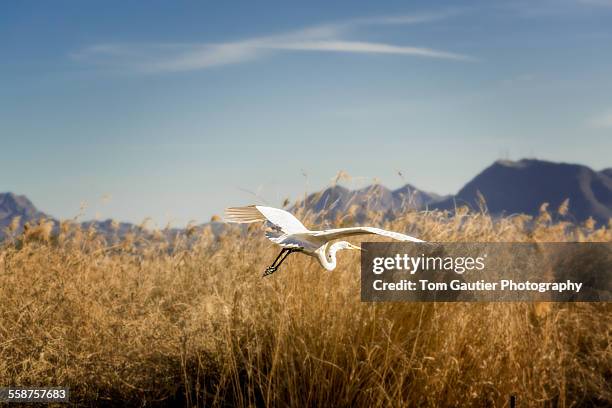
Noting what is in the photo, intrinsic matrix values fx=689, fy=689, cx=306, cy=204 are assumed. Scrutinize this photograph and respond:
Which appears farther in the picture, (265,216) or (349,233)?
(265,216)

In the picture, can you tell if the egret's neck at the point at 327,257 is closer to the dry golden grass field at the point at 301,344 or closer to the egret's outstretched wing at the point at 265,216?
the egret's outstretched wing at the point at 265,216

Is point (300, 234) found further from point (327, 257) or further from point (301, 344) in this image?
point (301, 344)

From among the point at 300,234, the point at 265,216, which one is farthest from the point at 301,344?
the point at 300,234

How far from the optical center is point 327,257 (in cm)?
310

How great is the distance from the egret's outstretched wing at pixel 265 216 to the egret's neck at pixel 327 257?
179 millimetres

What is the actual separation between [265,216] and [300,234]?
0.39 m

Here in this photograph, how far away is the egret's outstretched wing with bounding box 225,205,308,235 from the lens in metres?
3.26

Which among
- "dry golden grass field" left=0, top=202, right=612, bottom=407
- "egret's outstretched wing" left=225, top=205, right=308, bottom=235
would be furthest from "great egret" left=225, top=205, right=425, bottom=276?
"dry golden grass field" left=0, top=202, right=612, bottom=407

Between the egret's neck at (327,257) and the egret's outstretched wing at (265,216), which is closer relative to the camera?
the egret's neck at (327,257)

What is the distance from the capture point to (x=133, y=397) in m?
4.54

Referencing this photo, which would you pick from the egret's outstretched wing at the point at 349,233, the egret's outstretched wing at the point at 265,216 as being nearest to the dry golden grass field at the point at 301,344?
the egret's outstretched wing at the point at 265,216

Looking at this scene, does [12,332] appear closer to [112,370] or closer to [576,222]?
[112,370]

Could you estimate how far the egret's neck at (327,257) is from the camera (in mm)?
2963

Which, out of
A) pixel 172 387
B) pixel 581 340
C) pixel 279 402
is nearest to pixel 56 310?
pixel 172 387
